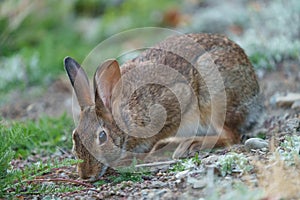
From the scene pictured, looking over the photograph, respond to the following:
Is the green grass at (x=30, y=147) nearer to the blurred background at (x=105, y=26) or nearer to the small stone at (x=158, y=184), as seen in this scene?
the small stone at (x=158, y=184)

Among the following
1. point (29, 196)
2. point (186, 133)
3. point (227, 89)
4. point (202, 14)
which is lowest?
point (29, 196)

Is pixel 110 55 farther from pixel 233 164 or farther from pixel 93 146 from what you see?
pixel 233 164

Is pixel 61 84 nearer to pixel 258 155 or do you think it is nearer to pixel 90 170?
pixel 90 170

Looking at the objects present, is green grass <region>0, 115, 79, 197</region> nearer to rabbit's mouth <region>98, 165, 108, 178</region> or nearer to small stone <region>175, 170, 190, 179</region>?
rabbit's mouth <region>98, 165, 108, 178</region>

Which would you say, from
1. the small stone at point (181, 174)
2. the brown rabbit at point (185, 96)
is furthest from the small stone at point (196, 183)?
the brown rabbit at point (185, 96)

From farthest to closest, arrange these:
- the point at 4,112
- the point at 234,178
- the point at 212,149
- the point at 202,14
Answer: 1. the point at 202,14
2. the point at 4,112
3. the point at 212,149
4. the point at 234,178

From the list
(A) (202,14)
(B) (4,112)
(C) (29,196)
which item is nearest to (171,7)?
(A) (202,14)
